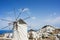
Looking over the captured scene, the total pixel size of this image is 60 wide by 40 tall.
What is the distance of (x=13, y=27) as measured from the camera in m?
18.0

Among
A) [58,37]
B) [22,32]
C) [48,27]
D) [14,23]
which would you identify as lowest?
[58,37]

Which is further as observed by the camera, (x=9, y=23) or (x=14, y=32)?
(x=9, y=23)

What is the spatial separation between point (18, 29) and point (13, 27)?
79 centimetres

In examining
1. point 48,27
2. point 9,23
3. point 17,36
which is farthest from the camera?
point 48,27

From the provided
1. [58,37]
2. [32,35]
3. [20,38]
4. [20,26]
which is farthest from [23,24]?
[32,35]

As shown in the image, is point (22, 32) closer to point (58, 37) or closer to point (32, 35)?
point (58, 37)

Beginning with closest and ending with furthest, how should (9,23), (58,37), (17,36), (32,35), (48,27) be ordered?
(58,37), (17,36), (9,23), (32,35), (48,27)

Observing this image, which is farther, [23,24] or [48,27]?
[48,27]

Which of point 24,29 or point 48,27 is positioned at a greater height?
point 48,27

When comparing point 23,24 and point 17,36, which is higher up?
point 23,24

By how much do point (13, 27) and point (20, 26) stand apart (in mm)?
870

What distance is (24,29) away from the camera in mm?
17469

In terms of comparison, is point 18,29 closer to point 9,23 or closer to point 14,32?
point 14,32

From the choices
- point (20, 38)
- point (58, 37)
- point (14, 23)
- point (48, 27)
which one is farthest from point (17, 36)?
point (48, 27)
